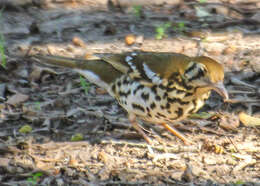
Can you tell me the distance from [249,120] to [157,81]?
3.94 ft

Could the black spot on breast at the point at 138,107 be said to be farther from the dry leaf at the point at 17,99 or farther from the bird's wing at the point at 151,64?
the dry leaf at the point at 17,99

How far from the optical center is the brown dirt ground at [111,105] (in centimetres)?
440

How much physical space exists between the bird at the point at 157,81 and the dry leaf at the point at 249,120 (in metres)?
0.68

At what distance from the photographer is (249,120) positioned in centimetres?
511

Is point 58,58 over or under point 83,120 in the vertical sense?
over

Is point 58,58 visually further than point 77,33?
No

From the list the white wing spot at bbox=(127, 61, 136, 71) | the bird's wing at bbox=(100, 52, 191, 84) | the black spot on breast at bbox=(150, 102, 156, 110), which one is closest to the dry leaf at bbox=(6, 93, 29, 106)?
the bird's wing at bbox=(100, 52, 191, 84)

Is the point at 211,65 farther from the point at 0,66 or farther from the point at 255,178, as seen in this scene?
the point at 0,66

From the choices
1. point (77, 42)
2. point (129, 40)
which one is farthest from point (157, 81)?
point (77, 42)

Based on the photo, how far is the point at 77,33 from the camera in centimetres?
686

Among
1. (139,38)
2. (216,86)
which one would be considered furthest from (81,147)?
(139,38)

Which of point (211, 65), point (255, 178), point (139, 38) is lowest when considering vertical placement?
point (255, 178)

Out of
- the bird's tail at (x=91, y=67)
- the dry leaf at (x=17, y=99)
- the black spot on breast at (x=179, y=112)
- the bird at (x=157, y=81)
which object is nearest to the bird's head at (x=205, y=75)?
the bird at (x=157, y=81)

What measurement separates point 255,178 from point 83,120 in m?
1.87
